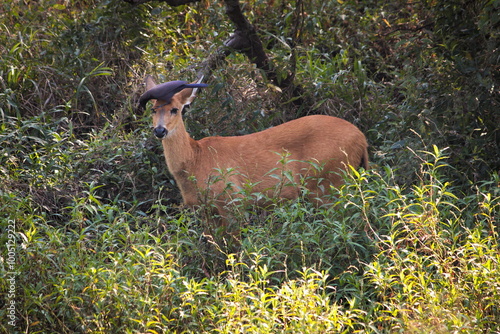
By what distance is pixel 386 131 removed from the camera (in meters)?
7.04

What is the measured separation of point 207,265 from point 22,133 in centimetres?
311

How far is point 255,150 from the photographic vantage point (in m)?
6.30

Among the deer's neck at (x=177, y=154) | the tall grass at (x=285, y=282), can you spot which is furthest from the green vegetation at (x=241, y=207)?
the deer's neck at (x=177, y=154)

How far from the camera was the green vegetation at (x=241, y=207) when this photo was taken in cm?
407

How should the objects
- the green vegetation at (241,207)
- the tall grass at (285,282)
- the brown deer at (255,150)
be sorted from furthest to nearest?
the brown deer at (255,150) < the green vegetation at (241,207) < the tall grass at (285,282)

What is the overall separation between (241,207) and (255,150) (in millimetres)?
1249

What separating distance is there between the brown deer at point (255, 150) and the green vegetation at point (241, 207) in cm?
36

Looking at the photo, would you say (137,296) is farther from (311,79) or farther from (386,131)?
(311,79)

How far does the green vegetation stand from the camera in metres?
4.07

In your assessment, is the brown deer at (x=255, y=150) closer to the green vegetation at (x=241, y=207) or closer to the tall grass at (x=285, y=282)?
the green vegetation at (x=241, y=207)

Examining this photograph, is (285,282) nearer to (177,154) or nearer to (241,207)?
(241,207)

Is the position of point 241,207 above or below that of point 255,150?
above

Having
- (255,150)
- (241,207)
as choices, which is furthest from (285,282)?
(255,150)

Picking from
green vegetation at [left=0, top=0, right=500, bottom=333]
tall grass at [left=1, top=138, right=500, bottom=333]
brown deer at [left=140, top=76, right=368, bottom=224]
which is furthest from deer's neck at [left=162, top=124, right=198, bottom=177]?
tall grass at [left=1, top=138, right=500, bottom=333]
